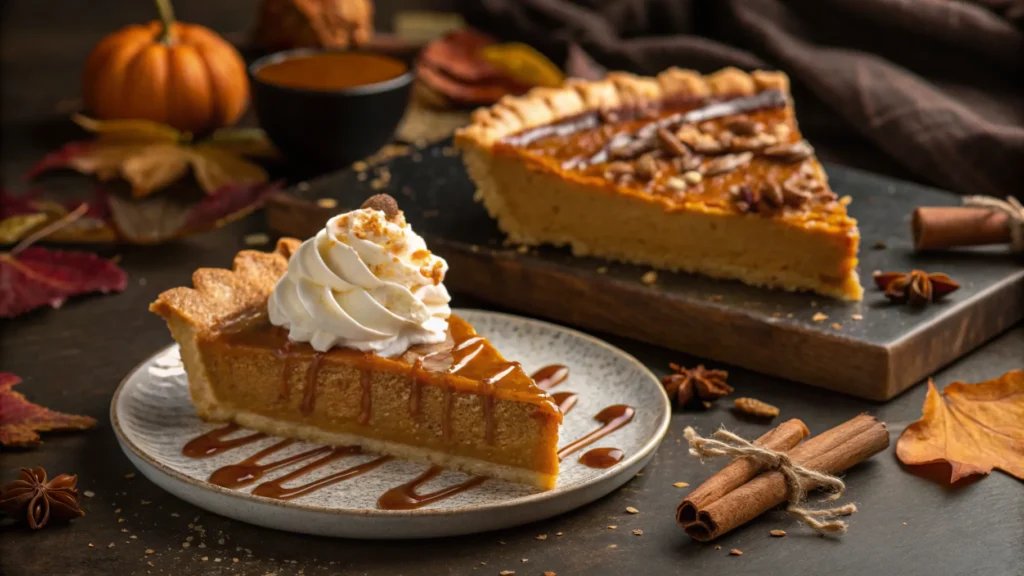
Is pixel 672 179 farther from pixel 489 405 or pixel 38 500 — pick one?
pixel 38 500

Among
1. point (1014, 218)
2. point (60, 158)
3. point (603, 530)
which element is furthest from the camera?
point (60, 158)

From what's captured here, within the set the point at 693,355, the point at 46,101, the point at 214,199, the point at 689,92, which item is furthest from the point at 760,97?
the point at 46,101

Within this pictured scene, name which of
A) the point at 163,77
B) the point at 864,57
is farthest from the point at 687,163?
the point at 163,77

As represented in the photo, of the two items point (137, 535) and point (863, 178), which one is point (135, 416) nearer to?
point (137, 535)

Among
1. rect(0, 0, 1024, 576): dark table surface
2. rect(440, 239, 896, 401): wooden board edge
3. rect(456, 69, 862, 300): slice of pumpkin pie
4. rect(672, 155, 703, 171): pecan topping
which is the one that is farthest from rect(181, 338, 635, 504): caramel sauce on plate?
rect(672, 155, 703, 171): pecan topping

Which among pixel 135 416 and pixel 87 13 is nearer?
pixel 135 416

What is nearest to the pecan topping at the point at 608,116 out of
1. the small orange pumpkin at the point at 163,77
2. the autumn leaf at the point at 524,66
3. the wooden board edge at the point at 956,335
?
the autumn leaf at the point at 524,66

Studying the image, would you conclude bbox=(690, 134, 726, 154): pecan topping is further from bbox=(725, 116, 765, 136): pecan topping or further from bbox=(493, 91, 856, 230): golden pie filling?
bbox=(725, 116, 765, 136): pecan topping
